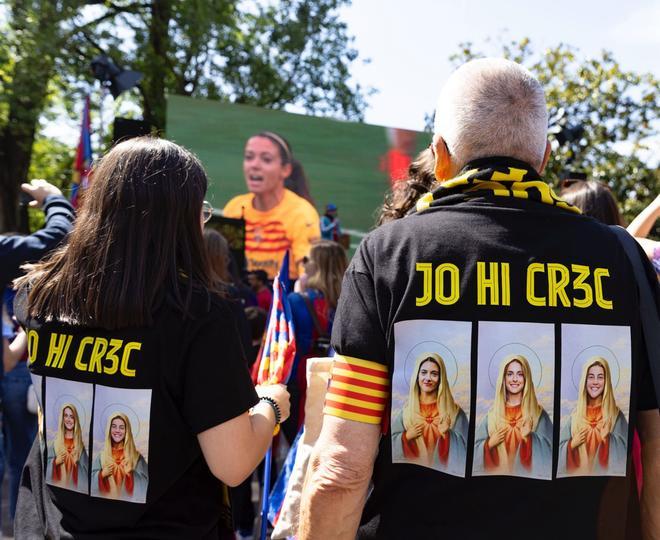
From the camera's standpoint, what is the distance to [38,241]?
118 inches

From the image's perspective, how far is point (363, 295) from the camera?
1733 millimetres

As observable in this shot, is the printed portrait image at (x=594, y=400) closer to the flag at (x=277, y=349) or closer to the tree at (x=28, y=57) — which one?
the flag at (x=277, y=349)

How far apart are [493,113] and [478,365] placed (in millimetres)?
572

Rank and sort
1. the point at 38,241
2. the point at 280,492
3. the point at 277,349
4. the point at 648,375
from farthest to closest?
the point at 280,492 < the point at 38,241 < the point at 277,349 < the point at 648,375

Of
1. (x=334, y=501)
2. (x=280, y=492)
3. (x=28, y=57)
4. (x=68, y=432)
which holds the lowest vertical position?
(x=280, y=492)

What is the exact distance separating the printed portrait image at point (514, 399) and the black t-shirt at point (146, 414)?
1.86ft

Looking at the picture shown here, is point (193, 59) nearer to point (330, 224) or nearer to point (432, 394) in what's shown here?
point (330, 224)

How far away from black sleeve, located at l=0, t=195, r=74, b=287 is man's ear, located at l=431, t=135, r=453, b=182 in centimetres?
170

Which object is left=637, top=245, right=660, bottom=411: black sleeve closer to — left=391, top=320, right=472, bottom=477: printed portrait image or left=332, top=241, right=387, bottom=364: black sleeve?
left=391, top=320, right=472, bottom=477: printed portrait image

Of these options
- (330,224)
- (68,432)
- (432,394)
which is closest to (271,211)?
(330,224)

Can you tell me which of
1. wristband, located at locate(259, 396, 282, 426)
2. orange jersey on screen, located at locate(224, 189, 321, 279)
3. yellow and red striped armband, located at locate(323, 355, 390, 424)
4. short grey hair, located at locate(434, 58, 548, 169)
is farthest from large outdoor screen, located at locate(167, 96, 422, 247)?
yellow and red striped armband, located at locate(323, 355, 390, 424)

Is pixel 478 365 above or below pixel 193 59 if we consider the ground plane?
below

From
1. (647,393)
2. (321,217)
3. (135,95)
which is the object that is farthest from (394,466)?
(135,95)

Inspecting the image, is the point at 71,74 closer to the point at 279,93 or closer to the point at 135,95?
the point at 135,95
